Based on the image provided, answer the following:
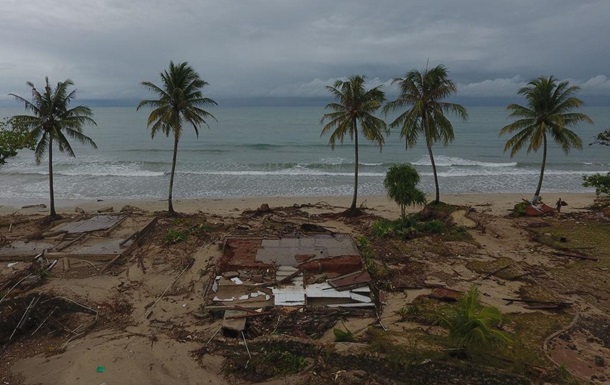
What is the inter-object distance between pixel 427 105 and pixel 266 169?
A: 69.4 ft

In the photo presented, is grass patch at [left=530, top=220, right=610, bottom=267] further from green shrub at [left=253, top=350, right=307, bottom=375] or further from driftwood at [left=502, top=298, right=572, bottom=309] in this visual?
green shrub at [left=253, top=350, right=307, bottom=375]

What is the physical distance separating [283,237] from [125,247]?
6140 mm

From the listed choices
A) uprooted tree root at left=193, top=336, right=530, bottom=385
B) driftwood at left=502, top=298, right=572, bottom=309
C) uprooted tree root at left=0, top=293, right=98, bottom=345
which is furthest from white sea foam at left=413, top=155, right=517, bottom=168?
uprooted tree root at left=0, top=293, right=98, bottom=345

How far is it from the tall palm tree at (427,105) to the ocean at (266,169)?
30.3 ft

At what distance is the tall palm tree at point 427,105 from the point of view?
20.5 meters

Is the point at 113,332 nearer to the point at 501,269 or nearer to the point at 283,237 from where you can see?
the point at 283,237

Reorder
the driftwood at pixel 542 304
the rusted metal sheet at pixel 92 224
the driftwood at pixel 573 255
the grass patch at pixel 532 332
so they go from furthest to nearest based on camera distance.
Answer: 1. the rusted metal sheet at pixel 92 224
2. the driftwood at pixel 573 255
3. the driftwood at pixel 542 304
4. the grass patch at pixel 532 332

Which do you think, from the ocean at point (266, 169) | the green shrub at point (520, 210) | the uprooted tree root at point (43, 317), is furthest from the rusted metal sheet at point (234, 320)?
the ocean at point (266, 169)

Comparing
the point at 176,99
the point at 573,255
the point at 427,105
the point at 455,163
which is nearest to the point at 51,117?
the point at 176,99

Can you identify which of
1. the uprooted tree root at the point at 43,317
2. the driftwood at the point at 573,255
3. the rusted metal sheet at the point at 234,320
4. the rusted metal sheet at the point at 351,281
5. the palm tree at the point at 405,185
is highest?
the palm tree at the point at 405,185

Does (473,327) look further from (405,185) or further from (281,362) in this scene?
(405,185)

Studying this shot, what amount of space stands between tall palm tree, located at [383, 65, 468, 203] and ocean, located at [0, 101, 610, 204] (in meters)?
9.24

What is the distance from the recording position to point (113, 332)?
10.0 metres

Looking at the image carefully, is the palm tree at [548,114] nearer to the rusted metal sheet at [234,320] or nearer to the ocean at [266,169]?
the ocean at [266,169]
